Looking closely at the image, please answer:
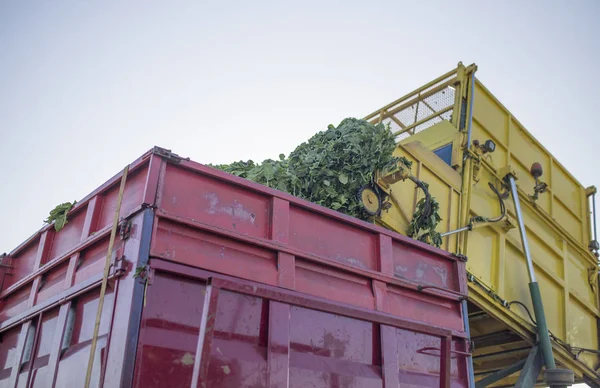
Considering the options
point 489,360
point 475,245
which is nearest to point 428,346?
point 475,245

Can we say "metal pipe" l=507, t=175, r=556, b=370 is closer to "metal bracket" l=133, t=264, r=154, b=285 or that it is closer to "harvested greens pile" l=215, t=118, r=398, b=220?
"harvested greens pile" l=215, t=118, r=398, b=220

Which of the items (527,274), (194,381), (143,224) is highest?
(527,274)

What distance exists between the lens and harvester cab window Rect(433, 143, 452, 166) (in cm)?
653

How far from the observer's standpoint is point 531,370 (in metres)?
5.89

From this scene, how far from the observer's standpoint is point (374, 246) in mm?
3961

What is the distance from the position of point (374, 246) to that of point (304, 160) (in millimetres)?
1540

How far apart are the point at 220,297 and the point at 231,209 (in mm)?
570

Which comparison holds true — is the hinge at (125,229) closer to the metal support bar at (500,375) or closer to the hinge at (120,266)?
the hinge at (120,266)

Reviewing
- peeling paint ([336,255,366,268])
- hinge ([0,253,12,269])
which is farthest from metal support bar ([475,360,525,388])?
hinge ([0,253,12,269])

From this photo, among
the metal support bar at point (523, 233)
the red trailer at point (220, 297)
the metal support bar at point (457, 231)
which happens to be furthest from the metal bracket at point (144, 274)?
the metal support bar at point (523, 233)

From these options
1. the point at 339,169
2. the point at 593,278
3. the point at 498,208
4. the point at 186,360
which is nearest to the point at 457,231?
the point at 498,208

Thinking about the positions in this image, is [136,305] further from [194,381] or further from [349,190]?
[349,190]

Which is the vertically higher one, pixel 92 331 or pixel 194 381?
pixel 92 331

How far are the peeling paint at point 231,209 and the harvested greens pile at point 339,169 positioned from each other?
144 centimetres
